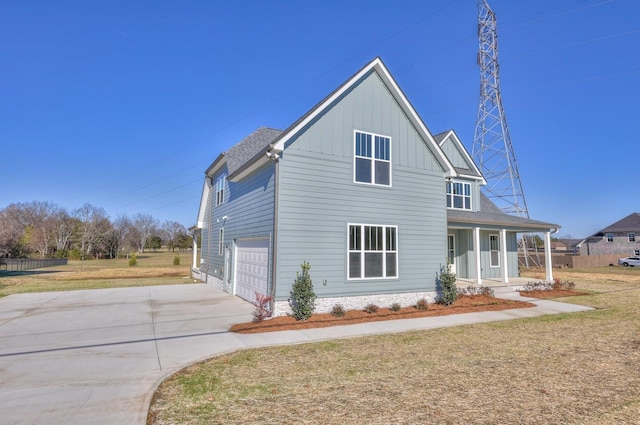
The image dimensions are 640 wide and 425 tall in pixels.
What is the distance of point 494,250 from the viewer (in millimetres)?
18094

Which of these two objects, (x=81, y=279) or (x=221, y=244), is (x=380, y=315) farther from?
(x=81, y=279)

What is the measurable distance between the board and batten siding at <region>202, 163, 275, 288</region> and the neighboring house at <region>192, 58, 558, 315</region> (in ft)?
0.24

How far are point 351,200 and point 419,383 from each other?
666 centimetres

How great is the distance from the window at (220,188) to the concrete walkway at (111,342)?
566cm

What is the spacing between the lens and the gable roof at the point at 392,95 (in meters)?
10.1

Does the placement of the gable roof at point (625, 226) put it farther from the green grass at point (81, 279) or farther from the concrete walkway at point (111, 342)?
the green grass at point (81, 279)

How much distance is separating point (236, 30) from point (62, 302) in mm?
13483

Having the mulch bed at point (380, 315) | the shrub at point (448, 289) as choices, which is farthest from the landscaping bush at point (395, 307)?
the shrub at point (448, 289)

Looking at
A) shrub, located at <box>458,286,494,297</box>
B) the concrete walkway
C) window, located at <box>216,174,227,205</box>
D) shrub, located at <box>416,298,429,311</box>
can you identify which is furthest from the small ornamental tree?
window, located at <box>216,174,227,205</box>

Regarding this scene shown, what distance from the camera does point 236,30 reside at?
591 inches

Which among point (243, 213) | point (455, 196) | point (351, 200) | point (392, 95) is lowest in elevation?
point (243, 213)

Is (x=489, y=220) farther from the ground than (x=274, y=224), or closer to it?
farther from the ground

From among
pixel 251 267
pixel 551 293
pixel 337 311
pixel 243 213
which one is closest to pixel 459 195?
pixel 551 293

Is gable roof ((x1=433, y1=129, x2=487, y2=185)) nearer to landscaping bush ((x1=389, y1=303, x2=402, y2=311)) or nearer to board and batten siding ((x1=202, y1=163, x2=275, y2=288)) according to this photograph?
landscaping bush ((x1=389, y1=303, x2=402, y2=311))
